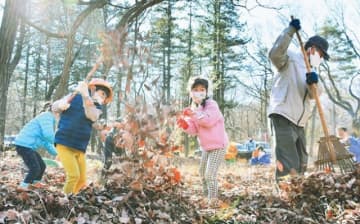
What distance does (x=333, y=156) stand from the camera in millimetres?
4035

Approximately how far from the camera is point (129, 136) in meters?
2.90

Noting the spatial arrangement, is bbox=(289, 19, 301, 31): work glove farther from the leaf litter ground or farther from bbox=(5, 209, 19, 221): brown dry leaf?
bbox=(5, 209, 19, 221): brown dry leaf

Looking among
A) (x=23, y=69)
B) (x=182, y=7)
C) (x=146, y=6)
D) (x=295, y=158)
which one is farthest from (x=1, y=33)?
(x=23, y=69)

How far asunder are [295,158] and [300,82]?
79 cm

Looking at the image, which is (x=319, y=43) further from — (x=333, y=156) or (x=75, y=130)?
(x=75, y=130)

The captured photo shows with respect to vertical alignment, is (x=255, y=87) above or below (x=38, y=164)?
above

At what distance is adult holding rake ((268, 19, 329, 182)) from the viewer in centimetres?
416

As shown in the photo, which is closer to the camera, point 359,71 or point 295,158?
point 295,158

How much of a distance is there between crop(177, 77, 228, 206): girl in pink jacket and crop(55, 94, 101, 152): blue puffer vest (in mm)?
1155

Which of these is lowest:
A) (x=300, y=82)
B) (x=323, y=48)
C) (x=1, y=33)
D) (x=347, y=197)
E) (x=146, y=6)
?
(x=347, y=197)

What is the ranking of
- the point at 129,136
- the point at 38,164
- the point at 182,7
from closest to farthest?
the point at 129,136 → the point at 38,164 → the point at 182,7

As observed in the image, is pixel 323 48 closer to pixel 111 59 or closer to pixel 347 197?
pixel 347 197

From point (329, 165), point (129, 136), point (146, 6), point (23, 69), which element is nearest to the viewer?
point (129, 136)

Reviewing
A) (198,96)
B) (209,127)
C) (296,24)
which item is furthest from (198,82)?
(296,24)
